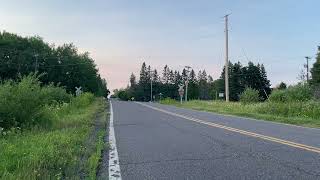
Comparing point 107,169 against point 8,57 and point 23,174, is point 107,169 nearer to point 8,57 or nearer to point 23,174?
point 23,174

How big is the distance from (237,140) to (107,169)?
18.4ft

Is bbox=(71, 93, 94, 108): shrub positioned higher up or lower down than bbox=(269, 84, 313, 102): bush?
lower down

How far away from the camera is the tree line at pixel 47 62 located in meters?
113

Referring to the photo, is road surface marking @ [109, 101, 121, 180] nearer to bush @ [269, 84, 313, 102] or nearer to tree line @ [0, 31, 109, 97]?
bush @ [269, 84, 313, 102]

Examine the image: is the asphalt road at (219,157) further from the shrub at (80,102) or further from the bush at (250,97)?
the bush at (250,97)

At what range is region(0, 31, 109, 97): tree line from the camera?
113 meters

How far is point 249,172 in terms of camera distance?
9.08m

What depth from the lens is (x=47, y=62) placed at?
12756 cm

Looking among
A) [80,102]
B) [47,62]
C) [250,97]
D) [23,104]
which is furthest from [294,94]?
[47,62]

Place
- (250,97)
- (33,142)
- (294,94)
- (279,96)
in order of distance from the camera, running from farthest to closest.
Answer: (250,97) → (279,96) → (294,94) → (33,142)

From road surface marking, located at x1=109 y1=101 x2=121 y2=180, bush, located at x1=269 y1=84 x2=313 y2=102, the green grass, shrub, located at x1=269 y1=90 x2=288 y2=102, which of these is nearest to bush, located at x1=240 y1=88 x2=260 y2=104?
shrub, located at x1=269 y1=90 x2=288 y2=102

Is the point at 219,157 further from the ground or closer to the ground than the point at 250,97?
closer to the ground

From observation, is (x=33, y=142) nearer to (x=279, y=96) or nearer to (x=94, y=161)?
(x=94, y=161)

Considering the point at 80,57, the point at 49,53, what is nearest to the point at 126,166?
the point at 49,53
